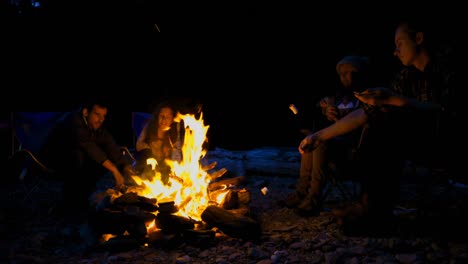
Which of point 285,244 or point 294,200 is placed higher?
point 294,200

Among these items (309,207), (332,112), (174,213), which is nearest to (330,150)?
(332,112)

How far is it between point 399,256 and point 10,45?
9.12 meters

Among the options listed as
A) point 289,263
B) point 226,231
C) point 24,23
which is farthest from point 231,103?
point 289,263

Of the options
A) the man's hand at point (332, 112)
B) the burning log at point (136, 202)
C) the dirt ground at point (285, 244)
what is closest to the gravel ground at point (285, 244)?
the dirt ground at point (285, 244)

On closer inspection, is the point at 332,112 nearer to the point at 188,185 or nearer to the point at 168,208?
the point at 188,185

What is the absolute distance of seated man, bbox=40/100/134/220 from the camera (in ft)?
14.4

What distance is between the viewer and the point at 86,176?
14.8 feet

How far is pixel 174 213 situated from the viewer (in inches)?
141

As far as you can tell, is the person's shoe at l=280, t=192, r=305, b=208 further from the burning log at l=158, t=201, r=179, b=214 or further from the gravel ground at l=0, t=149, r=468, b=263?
the burning log at l=158, t=201, r=179, b=214

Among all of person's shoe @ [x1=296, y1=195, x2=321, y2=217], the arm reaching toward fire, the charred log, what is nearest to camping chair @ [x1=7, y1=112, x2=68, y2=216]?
the charred log

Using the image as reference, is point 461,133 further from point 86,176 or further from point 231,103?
point 231,103

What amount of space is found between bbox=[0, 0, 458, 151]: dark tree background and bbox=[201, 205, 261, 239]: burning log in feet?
16.7

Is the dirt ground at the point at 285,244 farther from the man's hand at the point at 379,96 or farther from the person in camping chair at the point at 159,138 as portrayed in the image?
the person in camping chair at the point at 159,138

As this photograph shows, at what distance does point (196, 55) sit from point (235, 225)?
695 cm
